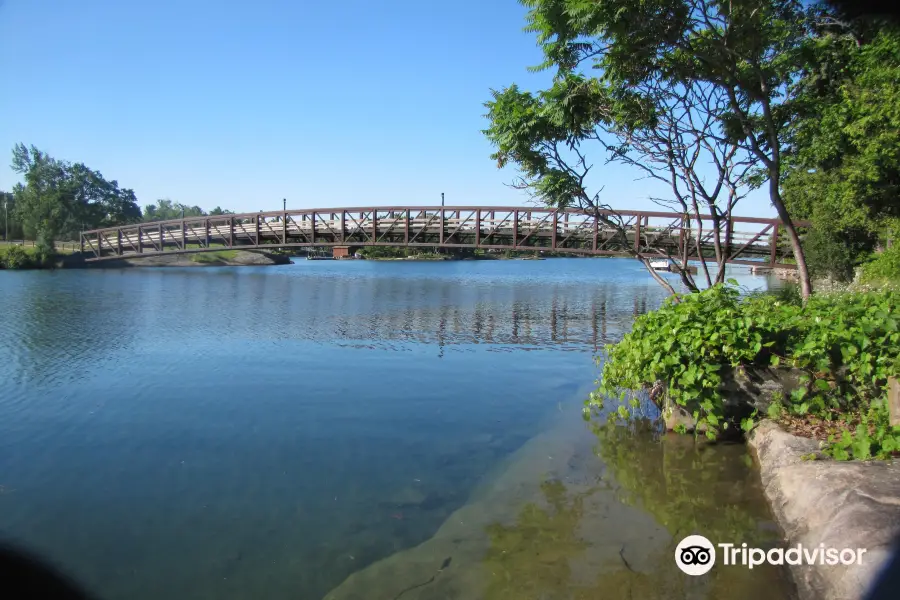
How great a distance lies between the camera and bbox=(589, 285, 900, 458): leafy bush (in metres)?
7.09

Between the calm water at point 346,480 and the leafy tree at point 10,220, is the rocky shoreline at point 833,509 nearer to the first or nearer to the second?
the calm water at point 346,480

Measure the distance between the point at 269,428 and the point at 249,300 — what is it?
25.9m

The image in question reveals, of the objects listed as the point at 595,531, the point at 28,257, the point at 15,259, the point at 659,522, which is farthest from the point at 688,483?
the point at 28,257

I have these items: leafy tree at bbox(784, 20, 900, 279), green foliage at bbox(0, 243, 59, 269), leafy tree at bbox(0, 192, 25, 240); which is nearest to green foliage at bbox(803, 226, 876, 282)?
leafy tree at bbox(784, 20, 900, 279)

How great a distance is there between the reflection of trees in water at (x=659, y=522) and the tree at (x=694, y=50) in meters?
5.54

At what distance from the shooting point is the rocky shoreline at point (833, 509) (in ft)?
14.5

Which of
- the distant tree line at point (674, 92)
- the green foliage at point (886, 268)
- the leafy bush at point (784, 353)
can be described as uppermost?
the distant tree line at point (674, 92)

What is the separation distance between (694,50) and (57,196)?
314 ft

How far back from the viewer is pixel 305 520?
6844mm

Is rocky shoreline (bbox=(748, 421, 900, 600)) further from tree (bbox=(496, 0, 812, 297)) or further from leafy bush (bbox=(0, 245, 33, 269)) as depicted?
leafy bush (bbox=(0, 245, 33, 269))

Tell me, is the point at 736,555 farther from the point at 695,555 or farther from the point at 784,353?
the point at 784,353

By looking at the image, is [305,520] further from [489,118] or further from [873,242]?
[873,242]

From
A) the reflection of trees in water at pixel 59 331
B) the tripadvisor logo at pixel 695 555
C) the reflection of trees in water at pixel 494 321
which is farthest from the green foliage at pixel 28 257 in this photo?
the tripadvisor logo at pixel 695 555

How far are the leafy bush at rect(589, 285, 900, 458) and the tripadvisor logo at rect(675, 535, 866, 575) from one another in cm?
165
